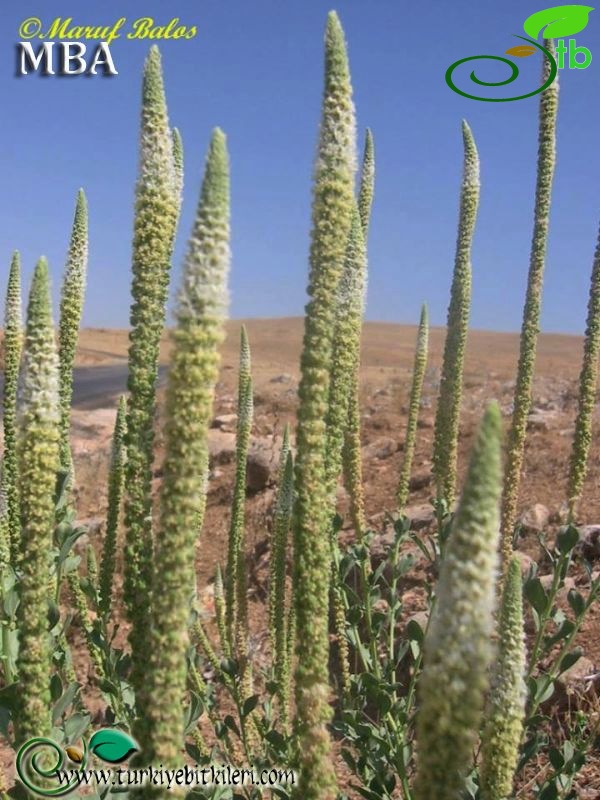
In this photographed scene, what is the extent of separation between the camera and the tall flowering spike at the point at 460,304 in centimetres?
443

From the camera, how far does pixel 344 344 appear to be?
2.77m

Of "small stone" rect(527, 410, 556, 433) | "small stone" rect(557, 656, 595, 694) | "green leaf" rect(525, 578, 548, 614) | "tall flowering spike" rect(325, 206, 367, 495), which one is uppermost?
"tall flowering spike" rect(325, 206, 367, 495)

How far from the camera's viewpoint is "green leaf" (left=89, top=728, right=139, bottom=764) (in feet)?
7.52

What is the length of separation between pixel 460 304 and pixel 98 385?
74.9ft

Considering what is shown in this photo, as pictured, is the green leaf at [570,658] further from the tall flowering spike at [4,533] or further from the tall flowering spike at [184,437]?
the tall flowering spike at [4,533]

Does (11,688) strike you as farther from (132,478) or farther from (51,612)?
(132,478)

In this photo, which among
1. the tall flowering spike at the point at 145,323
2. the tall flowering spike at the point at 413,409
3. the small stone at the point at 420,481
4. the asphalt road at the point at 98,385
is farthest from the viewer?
the asphalt road at the point at 98,385

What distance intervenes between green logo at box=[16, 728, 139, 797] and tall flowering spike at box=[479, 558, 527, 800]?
1019 millimetres

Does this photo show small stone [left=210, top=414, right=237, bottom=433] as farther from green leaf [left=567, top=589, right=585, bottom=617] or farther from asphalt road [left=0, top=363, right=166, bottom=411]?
green leaf [left=567, top=589, right=585, bottom=617]

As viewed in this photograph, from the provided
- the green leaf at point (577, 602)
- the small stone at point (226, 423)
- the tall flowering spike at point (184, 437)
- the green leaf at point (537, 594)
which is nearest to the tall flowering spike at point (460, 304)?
the green leaf at point (577, 602)

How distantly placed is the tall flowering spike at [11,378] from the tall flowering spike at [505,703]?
1.88 meters

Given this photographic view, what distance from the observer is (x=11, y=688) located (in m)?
2.36

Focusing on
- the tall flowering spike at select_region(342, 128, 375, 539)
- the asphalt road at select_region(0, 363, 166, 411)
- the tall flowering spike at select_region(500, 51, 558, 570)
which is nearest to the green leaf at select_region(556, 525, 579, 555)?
the tall flowering spike at select_region(500, 51, 558, 570)

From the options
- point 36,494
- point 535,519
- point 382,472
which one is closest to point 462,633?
point 36,494
